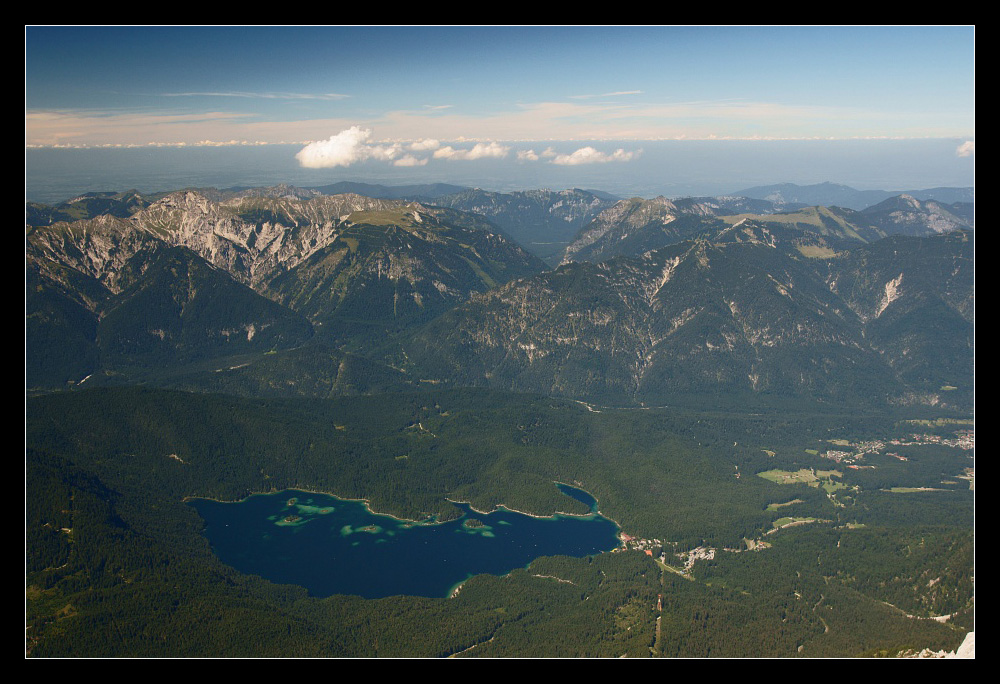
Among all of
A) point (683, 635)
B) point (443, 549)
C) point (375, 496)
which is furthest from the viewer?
point (375, 496)

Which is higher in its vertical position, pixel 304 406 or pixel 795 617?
pixel 304 406

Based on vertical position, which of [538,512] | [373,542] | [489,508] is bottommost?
[373,542]

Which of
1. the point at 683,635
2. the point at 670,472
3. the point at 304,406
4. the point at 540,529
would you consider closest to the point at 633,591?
the point at 683,635

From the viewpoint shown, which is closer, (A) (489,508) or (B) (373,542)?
(B) (373,542)

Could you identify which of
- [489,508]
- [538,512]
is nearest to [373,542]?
[489,508]

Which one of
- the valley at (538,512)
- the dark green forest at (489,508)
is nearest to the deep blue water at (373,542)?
the valley at (538,512)

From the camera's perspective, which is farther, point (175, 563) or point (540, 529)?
point (540, 529)

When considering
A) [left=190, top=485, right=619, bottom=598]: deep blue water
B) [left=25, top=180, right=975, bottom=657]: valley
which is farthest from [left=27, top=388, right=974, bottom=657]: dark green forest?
[left=190, top=485, right=619, bottom=598]: deep blue water

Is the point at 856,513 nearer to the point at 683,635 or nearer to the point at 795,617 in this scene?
the point at 795,617

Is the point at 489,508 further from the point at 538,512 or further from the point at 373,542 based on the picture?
the point at 373,542
